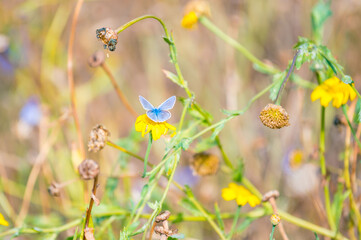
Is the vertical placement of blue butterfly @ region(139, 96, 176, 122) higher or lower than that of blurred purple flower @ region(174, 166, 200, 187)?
lower

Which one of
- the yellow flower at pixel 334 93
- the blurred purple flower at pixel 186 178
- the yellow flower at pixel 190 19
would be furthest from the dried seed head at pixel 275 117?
the blurred purple flower at pixel 186 178

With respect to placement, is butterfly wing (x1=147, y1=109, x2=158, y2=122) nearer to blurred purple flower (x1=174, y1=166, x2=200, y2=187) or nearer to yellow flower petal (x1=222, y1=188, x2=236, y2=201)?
yellow flower petal (x1=222, y1=188, x2=236, y2=201)

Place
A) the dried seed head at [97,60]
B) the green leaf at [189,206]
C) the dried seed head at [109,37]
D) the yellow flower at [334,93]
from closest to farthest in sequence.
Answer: the dried seed head at [109,37], the yellow flower at [334,93], the green leaf at [189,206], the dried seed head at [97,60]

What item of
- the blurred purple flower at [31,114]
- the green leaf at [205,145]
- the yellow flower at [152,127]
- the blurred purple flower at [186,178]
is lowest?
the yellow flower at [152,127]

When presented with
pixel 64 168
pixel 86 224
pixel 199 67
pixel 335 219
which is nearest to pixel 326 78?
pixel 335 219

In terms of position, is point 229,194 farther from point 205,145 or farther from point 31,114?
point 31,114

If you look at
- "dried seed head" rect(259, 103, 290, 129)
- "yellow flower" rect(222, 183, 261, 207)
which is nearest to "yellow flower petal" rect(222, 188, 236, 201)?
"yellow flower" rect(222, 183, 261, 207)

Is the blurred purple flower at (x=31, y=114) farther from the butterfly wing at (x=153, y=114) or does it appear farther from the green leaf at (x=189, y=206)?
the butterfly wing at (x=153, y=114)

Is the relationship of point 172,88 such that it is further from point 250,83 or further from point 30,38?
point 30,38
